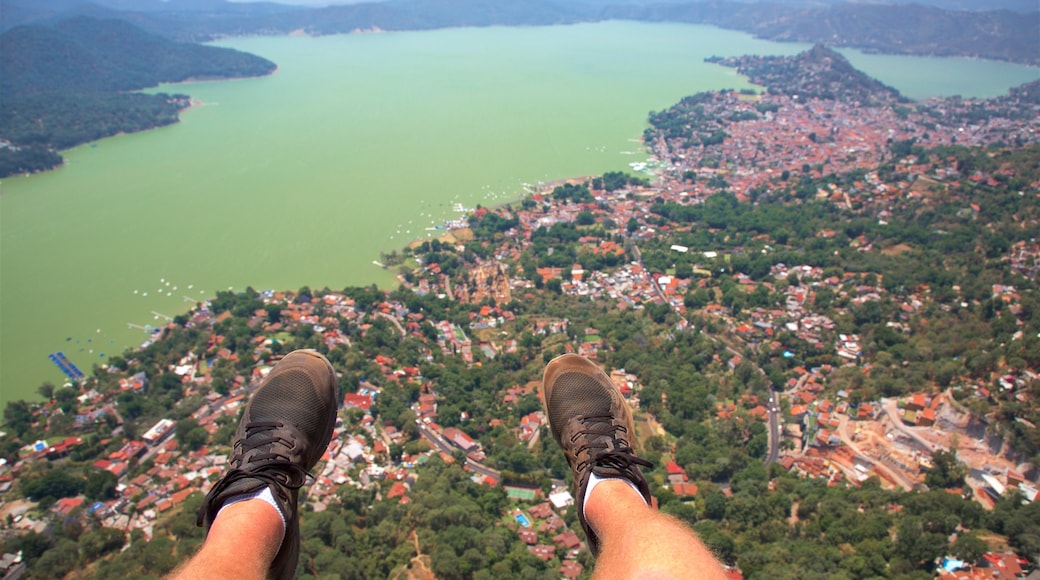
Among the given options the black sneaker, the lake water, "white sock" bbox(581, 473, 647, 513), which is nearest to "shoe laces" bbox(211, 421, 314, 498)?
the black sneaker

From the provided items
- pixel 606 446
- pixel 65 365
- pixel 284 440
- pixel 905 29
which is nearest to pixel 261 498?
pixel 284 440

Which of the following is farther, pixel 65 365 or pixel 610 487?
pixel 65 365

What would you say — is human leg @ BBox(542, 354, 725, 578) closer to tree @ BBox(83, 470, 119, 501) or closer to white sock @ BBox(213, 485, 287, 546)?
white sock @ BBox(213, 485, 287, 546)

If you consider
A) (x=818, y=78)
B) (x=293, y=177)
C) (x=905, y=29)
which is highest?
(x=905, y=29)

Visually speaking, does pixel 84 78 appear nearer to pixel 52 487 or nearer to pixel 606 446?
pixel 52 487

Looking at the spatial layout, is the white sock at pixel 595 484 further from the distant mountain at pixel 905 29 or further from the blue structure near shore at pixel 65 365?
the distant mountain at pixel 905 29

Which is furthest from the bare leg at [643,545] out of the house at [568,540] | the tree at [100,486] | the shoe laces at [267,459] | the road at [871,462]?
the tree at [100,486]

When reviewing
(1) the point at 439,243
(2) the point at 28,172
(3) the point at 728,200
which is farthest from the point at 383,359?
(2) the point at 28,172
